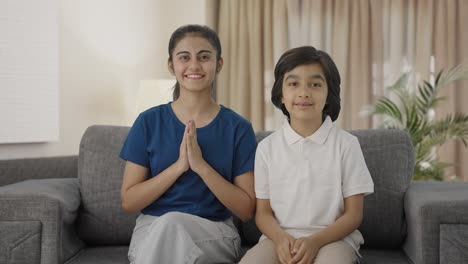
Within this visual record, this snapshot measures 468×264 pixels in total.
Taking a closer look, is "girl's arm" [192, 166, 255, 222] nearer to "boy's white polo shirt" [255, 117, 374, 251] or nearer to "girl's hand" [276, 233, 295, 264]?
"boy's white polo shirt" [255, 117, 374, 251]

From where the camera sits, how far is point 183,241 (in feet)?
6.85

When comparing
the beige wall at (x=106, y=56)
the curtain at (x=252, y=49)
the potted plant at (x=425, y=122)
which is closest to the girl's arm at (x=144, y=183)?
the beige wall at (x=106, y=56)

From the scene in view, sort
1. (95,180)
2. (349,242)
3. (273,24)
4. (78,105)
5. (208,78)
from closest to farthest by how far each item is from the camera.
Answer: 1. (349,242)
2. (208,78)
3. (95,180)
4. (78,105)
5. (273,24)

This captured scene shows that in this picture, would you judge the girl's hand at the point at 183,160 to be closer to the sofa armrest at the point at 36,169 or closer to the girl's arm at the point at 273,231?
the girl's arm at the point at 273,231

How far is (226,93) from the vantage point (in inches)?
230

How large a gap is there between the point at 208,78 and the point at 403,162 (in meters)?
0.77

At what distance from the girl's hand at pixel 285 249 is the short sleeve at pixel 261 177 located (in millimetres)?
207

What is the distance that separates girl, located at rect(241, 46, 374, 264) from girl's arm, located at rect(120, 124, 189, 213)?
0.26m

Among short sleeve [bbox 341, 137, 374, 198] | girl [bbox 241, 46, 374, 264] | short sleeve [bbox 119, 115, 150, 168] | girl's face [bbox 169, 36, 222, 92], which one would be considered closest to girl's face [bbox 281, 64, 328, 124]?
girl [bbox 241, 46, 374, 264]

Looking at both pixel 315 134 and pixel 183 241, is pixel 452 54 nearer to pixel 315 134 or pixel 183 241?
pixel 315 134

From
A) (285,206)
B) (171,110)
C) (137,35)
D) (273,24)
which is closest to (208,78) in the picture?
(171,110)

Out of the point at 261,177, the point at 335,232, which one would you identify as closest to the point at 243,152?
the point at 261,177

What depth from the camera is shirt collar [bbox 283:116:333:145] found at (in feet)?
7.52

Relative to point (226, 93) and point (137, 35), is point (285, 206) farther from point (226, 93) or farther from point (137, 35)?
point (226, 93)
